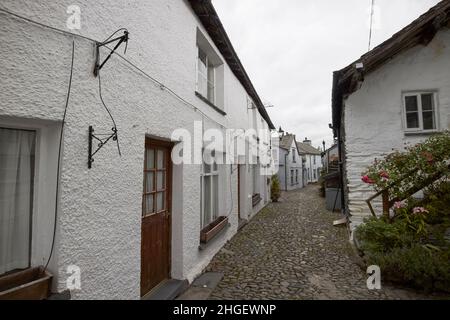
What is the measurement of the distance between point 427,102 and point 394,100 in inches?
33.7

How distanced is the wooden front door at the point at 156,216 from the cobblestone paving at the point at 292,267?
964mm

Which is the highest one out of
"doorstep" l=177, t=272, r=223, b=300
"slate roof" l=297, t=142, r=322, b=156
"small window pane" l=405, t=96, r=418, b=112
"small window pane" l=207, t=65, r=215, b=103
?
"slate roof" l=297, t=142, r=322, b=156

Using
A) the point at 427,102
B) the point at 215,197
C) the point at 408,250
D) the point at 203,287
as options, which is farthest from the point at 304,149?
the point at 203,287

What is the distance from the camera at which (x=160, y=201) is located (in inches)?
165

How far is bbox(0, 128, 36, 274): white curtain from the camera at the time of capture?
2.07 metres

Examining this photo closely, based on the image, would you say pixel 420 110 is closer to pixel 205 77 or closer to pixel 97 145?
pixel 205 77

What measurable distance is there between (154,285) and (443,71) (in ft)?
27.4

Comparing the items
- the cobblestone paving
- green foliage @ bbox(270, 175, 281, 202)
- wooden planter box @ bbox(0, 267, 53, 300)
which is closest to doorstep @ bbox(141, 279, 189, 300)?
the cobblestone paving

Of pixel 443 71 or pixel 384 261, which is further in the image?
pixel 443 71

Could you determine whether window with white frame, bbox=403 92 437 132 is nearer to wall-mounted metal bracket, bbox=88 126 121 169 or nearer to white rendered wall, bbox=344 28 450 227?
white rendered wall, bbox=344 28 450 227
